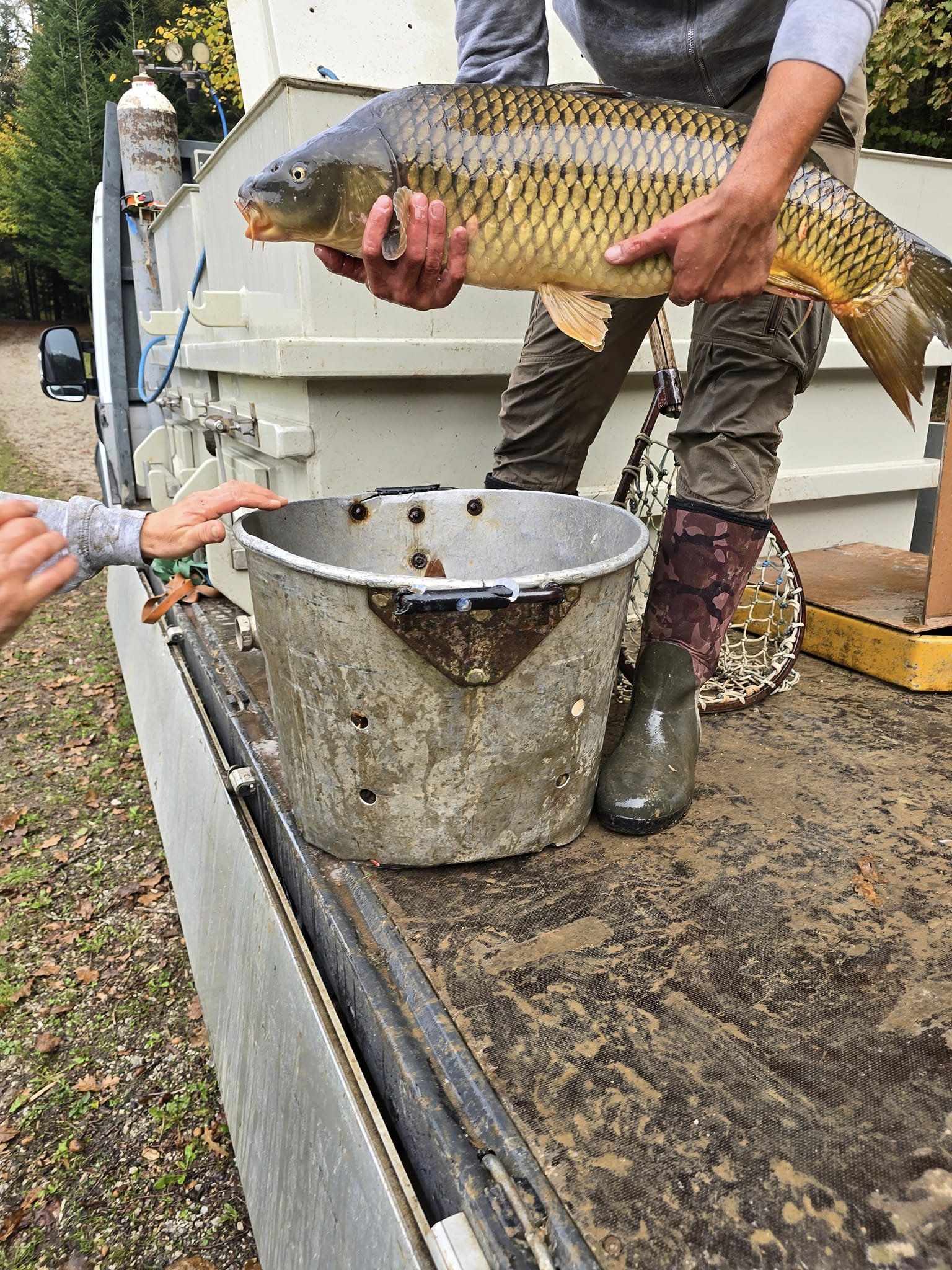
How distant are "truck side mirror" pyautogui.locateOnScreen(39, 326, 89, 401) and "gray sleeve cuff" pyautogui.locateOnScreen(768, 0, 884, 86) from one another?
395 centimetres

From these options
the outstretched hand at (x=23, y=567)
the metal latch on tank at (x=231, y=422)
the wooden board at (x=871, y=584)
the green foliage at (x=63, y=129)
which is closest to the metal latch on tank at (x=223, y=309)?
the metal latch on tank at (x=231, y=422)

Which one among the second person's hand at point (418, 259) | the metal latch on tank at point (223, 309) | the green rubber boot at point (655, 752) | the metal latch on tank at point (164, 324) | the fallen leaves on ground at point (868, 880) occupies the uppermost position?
the second person's hand at point (418, 259)

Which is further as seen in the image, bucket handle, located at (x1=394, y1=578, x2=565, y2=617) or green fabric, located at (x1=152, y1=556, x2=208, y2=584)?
green fabric, located at (x1=152, y1=556, x2=208, y2=584)

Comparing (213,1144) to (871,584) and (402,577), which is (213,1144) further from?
(871,584)

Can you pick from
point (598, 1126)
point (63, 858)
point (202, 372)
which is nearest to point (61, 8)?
point (202, 372)

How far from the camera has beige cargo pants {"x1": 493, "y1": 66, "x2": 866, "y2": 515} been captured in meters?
1.85

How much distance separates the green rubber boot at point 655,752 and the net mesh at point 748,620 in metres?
0.37

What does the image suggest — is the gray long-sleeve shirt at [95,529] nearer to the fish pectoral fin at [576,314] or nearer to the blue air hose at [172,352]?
the fish pectoral fin at [576,314]

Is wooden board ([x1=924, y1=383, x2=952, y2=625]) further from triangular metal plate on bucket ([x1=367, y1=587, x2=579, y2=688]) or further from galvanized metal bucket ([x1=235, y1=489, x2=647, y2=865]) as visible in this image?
triangular metal plate on bucket ([x1=367, y1=587, x2=579, y2=688])

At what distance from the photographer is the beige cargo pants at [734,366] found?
1850 mm

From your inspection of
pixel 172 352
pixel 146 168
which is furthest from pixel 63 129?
pixel 172 352

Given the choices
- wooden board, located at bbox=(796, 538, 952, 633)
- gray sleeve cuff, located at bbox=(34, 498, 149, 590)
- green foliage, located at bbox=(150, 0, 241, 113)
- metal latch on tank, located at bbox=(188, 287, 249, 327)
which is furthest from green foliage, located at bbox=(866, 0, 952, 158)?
green foliage, located at bbox=(150, 0, 241, 113)

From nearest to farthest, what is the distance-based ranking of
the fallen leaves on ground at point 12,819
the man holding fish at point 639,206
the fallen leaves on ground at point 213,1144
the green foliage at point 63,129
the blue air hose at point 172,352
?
the man holding fish at point 639,206
the fallen leaves on ground at point 213,1144
the fallen leaves on ground at point 12,819
the blue air hose at point 172,352
the green foliage at point 63,129

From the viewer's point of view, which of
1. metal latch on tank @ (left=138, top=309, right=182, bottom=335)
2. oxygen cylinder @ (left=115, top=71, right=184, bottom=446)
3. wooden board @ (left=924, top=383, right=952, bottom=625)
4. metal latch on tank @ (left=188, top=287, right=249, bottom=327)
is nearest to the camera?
wooden board @ (left=924, top=383, right=952, bottom=625)
